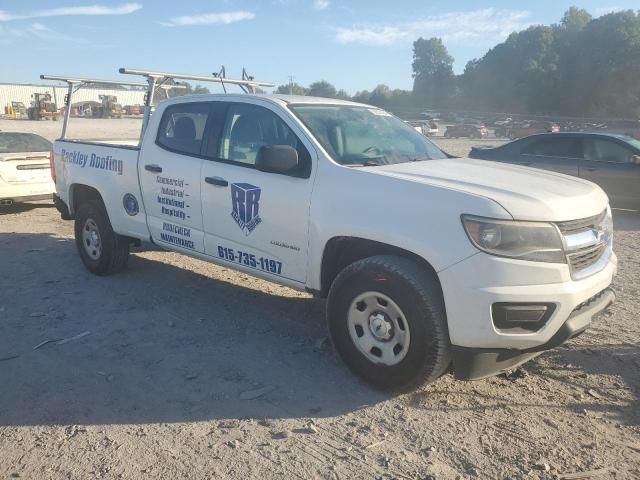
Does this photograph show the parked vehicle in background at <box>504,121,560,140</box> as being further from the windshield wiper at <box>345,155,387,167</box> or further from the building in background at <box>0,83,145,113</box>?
the building in background at <box>0,83,145,113</box>

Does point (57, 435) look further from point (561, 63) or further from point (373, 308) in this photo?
point (561, 63)

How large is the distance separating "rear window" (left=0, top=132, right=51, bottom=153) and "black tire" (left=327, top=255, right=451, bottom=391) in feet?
26.8

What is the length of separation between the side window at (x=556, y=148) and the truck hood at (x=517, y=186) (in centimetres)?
A: 641

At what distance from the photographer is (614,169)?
9500 mm

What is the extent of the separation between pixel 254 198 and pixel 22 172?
6.85 m

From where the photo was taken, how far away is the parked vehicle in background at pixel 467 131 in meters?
41.2

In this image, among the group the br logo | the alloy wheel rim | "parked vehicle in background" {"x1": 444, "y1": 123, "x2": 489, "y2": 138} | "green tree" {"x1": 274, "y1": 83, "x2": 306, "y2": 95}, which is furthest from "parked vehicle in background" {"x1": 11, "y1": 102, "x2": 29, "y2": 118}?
the alloy wheel rim

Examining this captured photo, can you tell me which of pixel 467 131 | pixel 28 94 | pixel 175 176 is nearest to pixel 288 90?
pixel 175 176

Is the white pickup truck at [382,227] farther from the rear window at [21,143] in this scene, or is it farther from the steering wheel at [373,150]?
the rear window at [21,143]

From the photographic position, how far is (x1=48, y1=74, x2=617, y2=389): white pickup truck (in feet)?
10.4

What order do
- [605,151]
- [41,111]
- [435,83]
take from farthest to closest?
1. [435,83]
2. [41,111]
3. [605,151]

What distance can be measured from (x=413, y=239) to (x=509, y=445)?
1247mm

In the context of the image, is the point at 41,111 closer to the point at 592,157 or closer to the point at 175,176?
the point at 592,157

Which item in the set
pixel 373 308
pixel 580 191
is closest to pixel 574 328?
pixel 580 191
